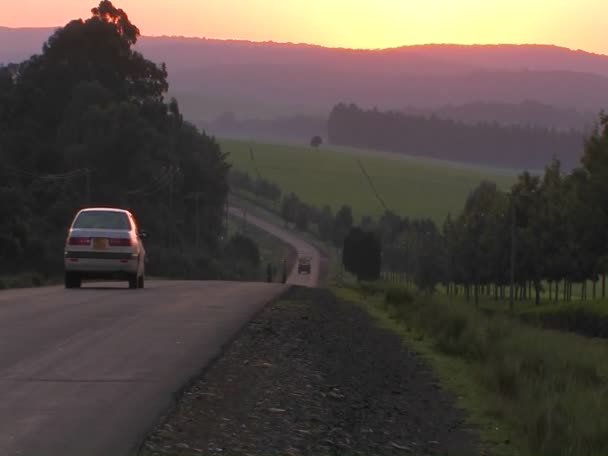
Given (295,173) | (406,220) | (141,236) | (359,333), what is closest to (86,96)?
(406,220)

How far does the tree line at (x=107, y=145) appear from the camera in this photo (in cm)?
7656

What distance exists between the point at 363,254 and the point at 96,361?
81.8 m

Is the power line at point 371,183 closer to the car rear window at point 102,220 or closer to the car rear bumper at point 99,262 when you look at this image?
the car rear window at point 102,220

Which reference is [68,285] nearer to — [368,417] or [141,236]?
[141,236]

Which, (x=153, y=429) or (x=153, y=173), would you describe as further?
(x=153, y=173)

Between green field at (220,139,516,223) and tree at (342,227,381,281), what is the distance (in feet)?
119

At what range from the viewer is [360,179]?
6467 inches

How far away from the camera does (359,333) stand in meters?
20.6

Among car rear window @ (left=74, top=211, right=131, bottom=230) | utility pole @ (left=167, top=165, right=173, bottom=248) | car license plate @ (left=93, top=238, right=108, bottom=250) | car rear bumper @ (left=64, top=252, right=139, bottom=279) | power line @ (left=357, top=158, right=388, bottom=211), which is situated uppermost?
car rear window @ (left=74, top=211, right=131, bottom=230)

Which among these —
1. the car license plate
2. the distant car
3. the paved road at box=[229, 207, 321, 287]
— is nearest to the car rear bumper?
the car license plate

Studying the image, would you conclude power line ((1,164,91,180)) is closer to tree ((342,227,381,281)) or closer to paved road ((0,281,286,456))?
tree ((342,227,381,281))

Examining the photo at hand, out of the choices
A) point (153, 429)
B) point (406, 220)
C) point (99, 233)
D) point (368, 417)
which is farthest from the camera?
point (406, 220)

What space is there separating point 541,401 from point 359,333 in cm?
830

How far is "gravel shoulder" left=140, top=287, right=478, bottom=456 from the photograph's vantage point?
1051 centimetres
